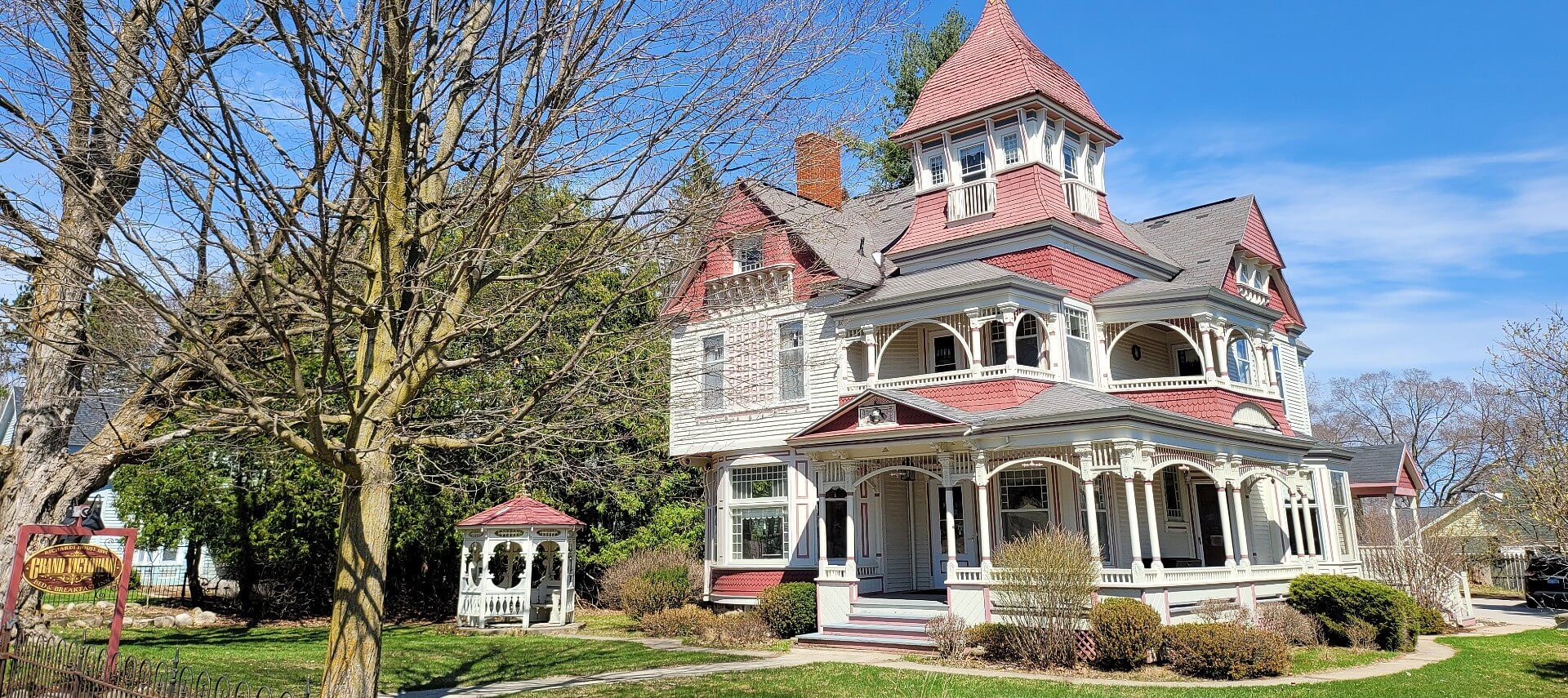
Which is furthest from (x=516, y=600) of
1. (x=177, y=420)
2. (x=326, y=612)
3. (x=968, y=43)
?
(x=968, y=43)

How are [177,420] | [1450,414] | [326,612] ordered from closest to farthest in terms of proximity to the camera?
[177,420] < [326,612] < [1450,414]

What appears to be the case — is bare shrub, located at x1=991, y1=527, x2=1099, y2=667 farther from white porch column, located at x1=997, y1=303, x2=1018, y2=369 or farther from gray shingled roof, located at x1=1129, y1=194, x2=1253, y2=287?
gray shingled roof, located at x1=1129, y1=194, x2=1253, y2=287

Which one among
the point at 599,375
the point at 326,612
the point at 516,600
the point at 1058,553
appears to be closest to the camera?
the point at 599,375

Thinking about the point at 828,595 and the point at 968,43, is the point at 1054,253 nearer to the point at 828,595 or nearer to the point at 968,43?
the point at 968,43

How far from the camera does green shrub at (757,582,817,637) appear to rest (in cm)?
1912

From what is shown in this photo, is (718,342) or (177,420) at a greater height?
(718,342)

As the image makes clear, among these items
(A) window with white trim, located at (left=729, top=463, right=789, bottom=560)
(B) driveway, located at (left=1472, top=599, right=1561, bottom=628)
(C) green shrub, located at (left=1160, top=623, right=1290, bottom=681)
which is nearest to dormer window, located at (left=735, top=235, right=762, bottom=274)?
(A) window with white trim, located at (left=729, top=463, right=789, bottom=560)

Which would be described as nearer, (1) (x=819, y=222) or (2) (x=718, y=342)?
(1) (x=819, y=222)

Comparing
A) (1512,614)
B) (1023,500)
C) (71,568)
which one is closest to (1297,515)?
(1023,500)

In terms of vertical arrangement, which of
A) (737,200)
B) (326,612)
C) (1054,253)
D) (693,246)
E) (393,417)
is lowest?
(326,612)

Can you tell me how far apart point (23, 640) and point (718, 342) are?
50.9ft

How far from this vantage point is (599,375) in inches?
376

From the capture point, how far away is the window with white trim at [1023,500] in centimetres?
1933

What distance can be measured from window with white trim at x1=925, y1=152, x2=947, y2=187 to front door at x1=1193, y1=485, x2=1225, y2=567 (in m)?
9.03
